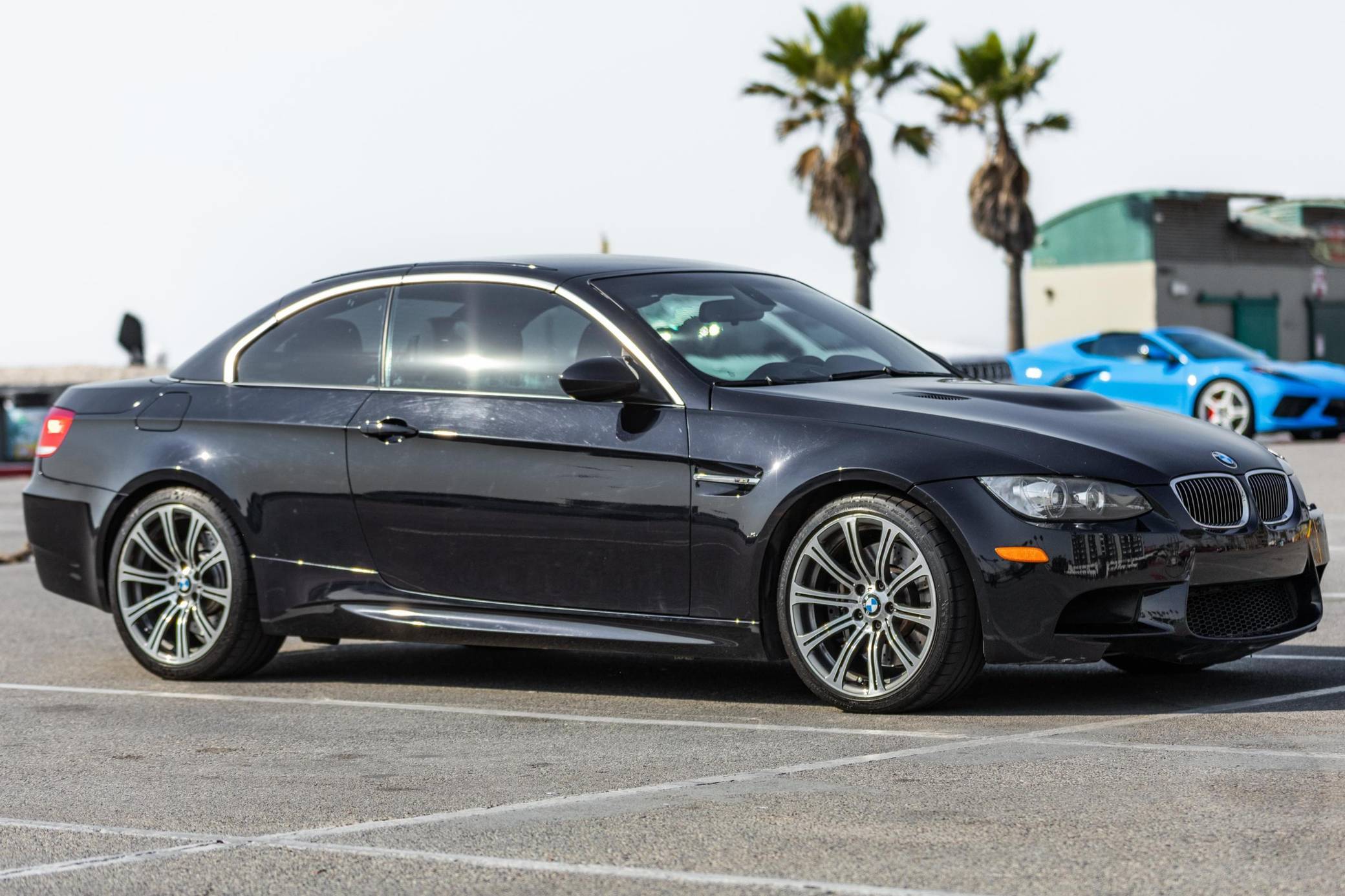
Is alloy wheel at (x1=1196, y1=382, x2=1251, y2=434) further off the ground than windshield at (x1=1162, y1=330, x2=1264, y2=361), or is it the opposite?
windshield at (x1=1162, y1=330, x2=1264, y2=361)

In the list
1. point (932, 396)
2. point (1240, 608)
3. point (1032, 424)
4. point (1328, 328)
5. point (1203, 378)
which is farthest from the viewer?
point (1328, 328)

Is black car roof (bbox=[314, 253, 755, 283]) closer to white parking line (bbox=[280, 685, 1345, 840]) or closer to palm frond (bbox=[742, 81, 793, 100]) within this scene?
white parking line (bbox=[280, 685, 1345, 840])

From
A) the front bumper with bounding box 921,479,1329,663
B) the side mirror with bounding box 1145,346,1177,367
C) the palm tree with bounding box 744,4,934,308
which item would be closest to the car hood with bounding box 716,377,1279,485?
the front bumper with bounding box 921,479,1329,663

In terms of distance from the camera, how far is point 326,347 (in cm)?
743

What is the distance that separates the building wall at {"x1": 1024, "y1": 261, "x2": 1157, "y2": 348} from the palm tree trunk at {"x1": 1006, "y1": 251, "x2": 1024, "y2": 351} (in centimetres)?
57

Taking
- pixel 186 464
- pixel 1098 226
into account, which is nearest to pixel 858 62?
pixel 1098 226

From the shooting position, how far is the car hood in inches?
235

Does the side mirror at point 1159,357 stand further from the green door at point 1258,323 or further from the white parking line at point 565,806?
the green door at point 1258,323

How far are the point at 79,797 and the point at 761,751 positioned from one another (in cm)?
191

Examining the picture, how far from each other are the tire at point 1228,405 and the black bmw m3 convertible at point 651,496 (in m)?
13.7

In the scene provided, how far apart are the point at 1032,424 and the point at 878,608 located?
0.75 metres

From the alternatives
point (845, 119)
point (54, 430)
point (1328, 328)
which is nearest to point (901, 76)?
point (845, 119)

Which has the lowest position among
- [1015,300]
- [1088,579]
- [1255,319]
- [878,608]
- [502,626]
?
[502,626]

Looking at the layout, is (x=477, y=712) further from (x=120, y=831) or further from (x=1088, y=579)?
(x=1088, y=579)
